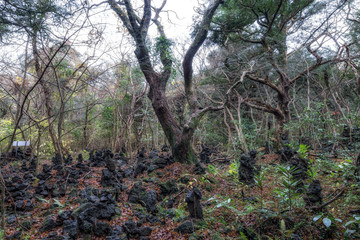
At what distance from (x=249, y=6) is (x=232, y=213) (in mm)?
6012

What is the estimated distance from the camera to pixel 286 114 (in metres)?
7.65

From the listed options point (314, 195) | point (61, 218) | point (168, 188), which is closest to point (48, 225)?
point (61, 218)

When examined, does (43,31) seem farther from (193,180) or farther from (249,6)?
(249,6)

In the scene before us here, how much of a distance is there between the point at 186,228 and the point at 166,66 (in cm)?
454

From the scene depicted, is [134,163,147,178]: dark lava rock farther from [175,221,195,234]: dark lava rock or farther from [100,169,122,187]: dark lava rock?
[175,221,195,234]: dark lava rock

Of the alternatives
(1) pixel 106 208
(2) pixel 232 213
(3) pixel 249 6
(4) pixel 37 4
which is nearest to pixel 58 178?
(1) pixel 106 208

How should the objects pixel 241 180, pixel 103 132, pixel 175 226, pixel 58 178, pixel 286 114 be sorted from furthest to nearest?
pixel 103 132, pixel 286 114, pixel 58 178, pixel 241 180, pixel 175 226

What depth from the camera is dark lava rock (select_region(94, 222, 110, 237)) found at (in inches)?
108

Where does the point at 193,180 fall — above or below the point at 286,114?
below

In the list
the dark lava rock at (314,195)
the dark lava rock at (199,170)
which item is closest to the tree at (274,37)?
the dark lava rock at (199,170)

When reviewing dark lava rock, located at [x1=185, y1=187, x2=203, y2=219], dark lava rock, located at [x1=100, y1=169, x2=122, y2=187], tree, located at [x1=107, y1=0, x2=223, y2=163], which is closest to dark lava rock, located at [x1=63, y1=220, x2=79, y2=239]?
dark lava rock, located at [x1=185, y1=187, x2=203, y2=219]

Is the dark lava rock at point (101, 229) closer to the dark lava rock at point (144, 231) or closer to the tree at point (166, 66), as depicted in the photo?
the dark lava rock at point (144, 231)

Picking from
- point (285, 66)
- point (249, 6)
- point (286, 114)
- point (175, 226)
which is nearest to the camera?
point (175, 226)

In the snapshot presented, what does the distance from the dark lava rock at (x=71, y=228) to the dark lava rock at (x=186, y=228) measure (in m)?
1.27
